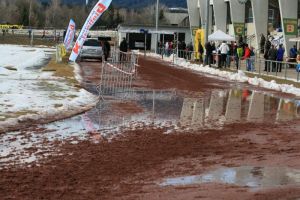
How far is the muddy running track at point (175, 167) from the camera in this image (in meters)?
6.83

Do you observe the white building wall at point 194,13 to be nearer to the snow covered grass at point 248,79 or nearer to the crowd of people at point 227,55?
the snow covered grass at point 248,79

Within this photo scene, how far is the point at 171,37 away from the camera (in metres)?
82.3

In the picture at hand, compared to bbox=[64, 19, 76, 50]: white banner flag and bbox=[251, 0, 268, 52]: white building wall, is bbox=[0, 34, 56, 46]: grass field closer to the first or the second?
bbox=[251, 0, 268, 52]: white building wall

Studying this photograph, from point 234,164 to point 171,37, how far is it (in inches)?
2935

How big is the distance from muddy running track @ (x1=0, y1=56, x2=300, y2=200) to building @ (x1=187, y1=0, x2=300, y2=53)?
28448mm

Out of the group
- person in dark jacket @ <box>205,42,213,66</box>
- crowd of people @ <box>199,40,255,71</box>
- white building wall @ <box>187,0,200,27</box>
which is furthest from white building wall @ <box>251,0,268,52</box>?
white building wall @ <box>187,0,200,27</box>

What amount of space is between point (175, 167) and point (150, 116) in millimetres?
5669

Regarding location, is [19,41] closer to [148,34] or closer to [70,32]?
[148,34]

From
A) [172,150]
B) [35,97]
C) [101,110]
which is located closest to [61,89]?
[35,97]

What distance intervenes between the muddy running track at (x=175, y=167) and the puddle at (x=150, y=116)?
35 cm

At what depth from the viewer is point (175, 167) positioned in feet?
27.3

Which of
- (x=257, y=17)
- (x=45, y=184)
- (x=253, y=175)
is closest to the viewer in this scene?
(x=45, y=184)

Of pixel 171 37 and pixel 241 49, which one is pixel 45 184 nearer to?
pixel 241 49

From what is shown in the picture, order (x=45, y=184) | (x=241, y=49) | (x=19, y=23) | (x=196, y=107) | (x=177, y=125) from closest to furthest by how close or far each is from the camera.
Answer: (x=45, y=184), (x=177, y=125), (x=196, y=107), (x=241, y=49), (x=19, y=23)
